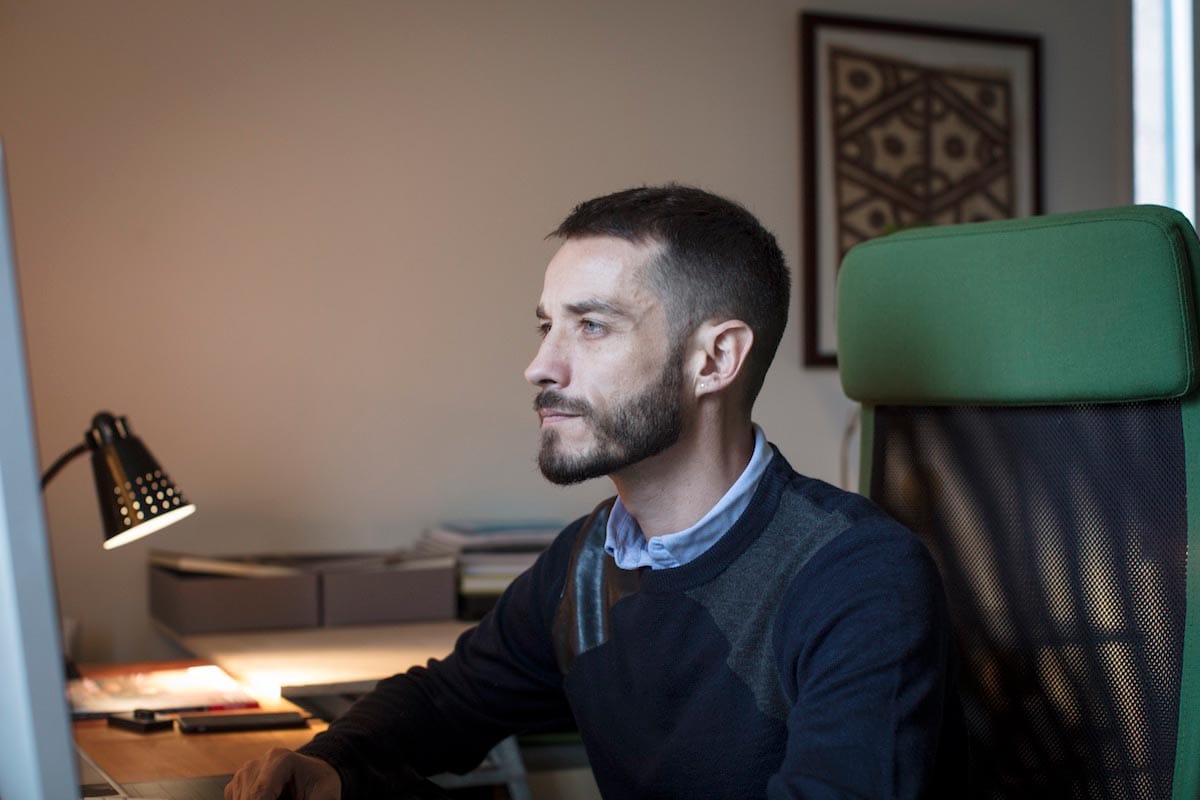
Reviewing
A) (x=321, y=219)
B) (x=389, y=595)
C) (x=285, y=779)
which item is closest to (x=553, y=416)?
(x=285, y=779)

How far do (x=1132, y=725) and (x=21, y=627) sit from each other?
3.10 ft

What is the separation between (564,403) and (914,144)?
1850 mm

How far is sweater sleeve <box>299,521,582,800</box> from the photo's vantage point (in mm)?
1340

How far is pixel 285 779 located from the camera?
115 centimetres

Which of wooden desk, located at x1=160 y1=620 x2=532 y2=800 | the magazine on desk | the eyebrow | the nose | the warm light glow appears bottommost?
wooden desk, located at x1=160 y1=620 x2=532 y2=800

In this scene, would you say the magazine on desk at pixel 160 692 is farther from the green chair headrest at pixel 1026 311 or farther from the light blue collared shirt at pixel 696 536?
the green chair headrest at pixel 1026 311

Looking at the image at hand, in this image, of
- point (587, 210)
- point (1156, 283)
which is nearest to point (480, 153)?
point (587, 210)

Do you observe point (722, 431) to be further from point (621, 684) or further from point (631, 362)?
point (621, 684)

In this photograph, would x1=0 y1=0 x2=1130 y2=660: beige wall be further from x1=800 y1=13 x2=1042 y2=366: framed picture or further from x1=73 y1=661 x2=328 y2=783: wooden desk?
x1=73 y1=661 x2=328 y2=783: wooden desk

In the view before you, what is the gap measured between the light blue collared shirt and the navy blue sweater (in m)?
0.02

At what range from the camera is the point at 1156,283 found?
1.14 meters

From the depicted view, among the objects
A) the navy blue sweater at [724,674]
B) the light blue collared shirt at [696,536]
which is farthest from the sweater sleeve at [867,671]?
the light blue collared shirt at [696,536]

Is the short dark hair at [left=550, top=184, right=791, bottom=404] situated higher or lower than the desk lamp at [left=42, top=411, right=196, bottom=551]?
higher

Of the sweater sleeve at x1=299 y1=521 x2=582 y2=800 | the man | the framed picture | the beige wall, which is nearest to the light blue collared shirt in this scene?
the man
